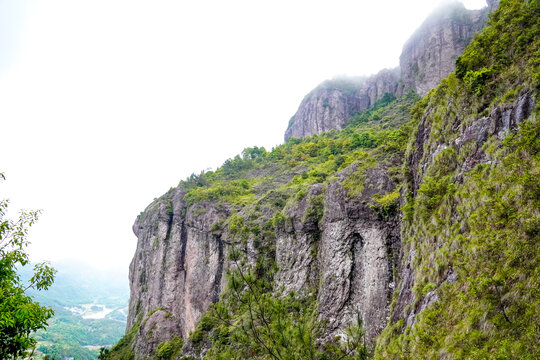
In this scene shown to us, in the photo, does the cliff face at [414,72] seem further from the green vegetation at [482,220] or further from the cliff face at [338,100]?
the green vegetation at [482,220]

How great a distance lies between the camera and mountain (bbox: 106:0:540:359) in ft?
25.0

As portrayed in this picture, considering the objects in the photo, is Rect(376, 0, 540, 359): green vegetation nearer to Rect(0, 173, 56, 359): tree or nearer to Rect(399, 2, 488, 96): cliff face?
Rect(0, 173, 56, 359): tree

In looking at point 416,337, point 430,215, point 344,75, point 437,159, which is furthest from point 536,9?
point 344,75

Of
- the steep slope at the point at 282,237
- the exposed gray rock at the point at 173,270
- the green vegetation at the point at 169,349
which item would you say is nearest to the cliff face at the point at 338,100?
the steep slope at the point at 282,237

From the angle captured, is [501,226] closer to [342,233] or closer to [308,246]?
[342,233]

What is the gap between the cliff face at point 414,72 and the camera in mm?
62469

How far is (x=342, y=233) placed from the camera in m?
19.3

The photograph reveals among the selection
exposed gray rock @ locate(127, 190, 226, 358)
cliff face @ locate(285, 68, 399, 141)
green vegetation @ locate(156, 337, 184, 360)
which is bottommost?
green vegetation @ locate(156, 337, 184, 360)

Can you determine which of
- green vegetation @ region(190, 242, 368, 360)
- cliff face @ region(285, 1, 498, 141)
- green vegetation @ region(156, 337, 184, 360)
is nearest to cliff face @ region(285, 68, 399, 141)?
cliff face @ region(285, 1, 498, 141)

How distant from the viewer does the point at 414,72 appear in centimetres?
6862

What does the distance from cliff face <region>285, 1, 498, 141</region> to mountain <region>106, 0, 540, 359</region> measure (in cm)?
4593

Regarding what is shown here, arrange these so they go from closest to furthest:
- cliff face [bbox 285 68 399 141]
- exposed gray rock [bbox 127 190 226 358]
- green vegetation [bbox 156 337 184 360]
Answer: green vegetation [bbox 156 337 184 360] < exposed gray rock [bbox 127 190 226 358] < cliff face [bbox 285 68 399 141]

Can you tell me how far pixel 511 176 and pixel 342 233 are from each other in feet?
37.3

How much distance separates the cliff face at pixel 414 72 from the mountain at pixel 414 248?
45932mm
